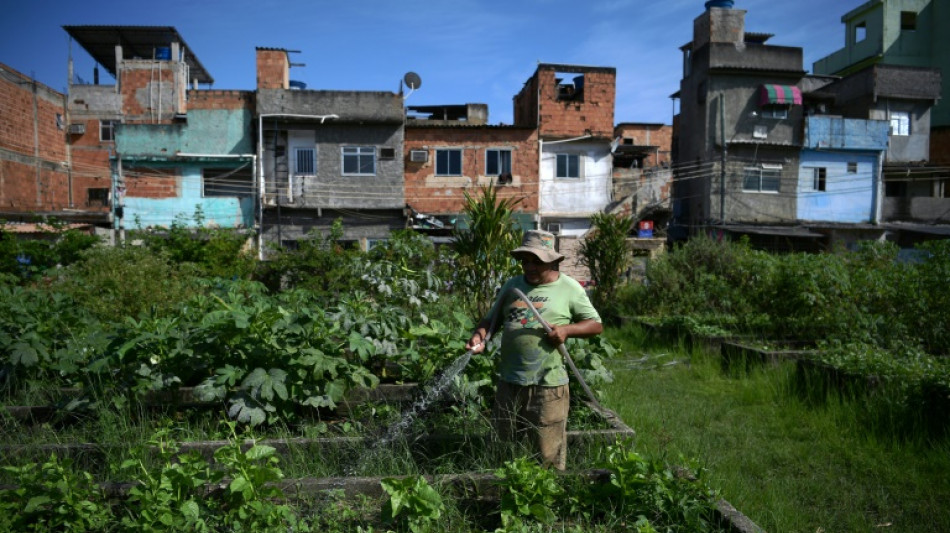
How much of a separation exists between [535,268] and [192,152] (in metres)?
24.6

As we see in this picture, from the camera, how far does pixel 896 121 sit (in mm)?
30609

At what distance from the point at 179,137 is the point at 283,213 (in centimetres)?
533

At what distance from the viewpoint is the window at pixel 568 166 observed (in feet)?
88.0

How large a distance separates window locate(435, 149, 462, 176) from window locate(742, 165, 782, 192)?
1410cm

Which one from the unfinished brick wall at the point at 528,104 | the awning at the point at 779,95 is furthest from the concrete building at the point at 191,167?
the awning at the point at 779,95

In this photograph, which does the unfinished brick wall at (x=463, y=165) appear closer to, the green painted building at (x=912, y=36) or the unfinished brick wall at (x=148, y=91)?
the unfinished brick wall at (x=148, y=91)

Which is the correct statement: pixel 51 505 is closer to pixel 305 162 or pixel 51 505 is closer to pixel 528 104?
pixel 305 162

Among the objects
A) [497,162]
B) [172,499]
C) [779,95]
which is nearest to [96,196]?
[497,162]

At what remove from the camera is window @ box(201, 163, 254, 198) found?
24.7 metres

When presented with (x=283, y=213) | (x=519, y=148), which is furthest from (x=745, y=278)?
(x=283, y=213)

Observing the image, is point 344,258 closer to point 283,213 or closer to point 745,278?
point 745,278

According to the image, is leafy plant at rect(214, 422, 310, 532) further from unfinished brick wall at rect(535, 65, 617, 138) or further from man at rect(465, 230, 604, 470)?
unfinished brick wall at rect(535, 65, 617, 138)

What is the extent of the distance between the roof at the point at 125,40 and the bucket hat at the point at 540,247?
32034 millimetres

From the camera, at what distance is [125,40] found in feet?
101
